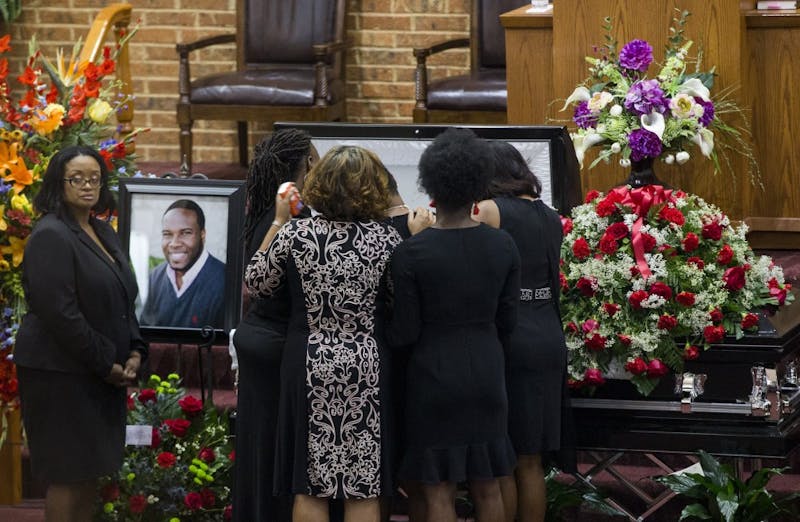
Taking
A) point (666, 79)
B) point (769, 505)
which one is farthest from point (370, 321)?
point (666, 79)

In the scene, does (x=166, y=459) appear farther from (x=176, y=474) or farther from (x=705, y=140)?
(x=705, y=140)

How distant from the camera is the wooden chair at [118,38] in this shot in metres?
5.55

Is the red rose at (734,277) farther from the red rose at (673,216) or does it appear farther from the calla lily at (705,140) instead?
the calla lily at (705,140)

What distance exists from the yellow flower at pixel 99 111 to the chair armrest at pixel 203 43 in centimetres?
182

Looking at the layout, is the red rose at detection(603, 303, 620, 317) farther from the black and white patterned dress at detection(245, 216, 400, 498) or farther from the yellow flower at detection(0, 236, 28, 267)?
the yellow flower at detection(0, 236, 28, 267)

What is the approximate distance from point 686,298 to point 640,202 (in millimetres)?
334

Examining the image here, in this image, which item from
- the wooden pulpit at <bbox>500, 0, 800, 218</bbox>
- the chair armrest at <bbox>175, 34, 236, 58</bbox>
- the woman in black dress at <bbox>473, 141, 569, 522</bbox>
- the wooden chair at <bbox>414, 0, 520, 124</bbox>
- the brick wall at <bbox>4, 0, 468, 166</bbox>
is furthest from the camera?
the brick wall at <bbox>4, 0, 468, 166</bbox>

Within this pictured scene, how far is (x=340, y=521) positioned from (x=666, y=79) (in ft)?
5.75

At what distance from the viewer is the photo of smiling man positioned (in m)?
4.56

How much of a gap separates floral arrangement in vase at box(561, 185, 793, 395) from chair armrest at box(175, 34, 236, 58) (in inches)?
108

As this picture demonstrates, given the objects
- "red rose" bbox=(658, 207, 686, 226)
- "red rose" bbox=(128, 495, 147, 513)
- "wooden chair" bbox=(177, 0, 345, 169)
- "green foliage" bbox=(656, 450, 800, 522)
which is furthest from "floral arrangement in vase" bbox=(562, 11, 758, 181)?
"wooden chair" bbox=(177, 0, 345, 169)

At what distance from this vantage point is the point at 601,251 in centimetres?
413

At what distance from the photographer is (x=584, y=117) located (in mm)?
4559

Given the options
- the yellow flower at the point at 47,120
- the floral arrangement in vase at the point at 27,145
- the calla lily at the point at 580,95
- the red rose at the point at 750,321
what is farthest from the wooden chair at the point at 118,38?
the red rose at the point at 750,321
